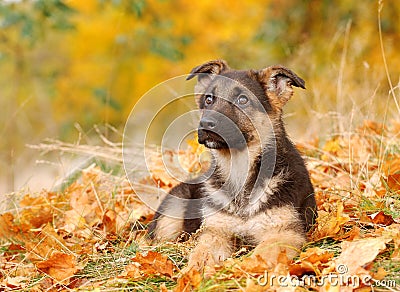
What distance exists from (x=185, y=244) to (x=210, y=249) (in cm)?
38

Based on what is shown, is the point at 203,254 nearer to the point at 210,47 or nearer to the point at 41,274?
the point at 41,274

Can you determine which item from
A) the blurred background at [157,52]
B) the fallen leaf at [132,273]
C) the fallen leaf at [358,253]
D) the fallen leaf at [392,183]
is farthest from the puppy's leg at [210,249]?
the blurred background at [157,52]

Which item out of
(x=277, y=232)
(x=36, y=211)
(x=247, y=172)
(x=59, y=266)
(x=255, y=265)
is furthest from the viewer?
(x=36, y=211)

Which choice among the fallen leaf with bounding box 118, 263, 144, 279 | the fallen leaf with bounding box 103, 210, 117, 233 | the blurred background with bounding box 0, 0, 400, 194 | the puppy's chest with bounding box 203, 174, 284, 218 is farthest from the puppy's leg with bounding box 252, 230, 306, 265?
the blurred background with bounding box 0, 0, 400, 194

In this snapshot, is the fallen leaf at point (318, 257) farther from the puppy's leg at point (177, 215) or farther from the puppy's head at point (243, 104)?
the puppy's leg at point (177, 215)

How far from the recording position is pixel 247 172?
15.7 feet

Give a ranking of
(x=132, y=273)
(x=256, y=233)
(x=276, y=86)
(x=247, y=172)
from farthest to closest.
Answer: (x=276, y=86)
(x=247, y=172)
(x=256, y=233)
(x=132, y=273)

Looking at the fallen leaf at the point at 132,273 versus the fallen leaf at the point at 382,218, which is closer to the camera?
the fallen leaf at the point at 132,273

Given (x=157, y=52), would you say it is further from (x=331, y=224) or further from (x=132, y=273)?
(x=132, y=273)

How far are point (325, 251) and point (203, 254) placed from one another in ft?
2.92

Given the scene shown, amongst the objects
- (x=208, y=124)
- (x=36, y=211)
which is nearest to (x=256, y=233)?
(x=208, y=124)

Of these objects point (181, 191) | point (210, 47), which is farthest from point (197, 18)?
point (181, 191)

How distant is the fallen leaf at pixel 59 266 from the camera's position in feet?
13.6

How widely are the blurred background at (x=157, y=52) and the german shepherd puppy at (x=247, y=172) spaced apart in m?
2.53
